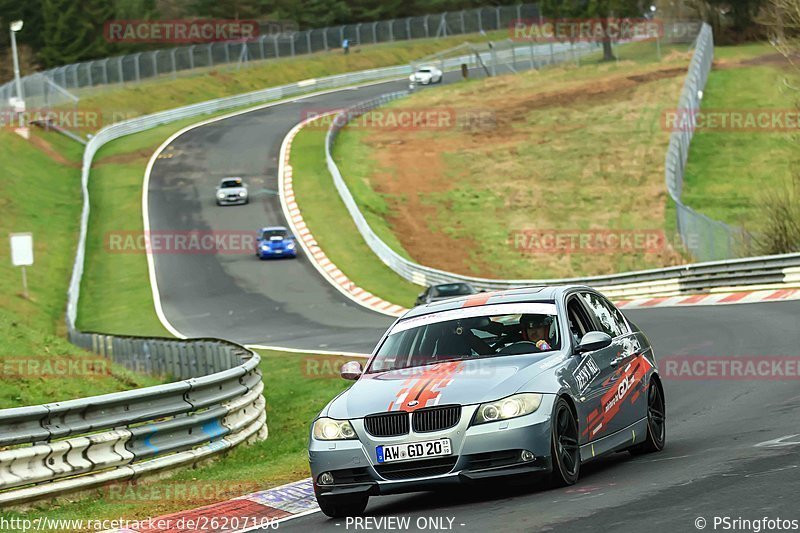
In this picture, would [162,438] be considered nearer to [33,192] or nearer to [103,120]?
[33,192]

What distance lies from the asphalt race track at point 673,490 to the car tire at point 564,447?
3.8 inches

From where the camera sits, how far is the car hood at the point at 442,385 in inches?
365

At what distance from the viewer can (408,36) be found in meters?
115

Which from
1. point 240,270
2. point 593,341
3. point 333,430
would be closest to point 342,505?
point 333,430

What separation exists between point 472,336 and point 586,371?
0.96 meters

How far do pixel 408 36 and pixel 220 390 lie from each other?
10279 centimetres

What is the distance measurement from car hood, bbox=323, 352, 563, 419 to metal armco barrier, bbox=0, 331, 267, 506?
2.87 metres

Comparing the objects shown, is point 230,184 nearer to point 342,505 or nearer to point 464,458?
point 342,505

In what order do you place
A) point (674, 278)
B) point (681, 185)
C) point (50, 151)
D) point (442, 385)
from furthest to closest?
point (50, 151)
point (681, 185)
point (674, 278)
point (442, 385)

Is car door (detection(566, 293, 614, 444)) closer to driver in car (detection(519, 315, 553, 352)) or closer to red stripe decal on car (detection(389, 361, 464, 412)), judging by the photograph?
driver in car (detection(519, 315, 553, 352))

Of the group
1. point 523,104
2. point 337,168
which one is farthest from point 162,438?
point 523,104

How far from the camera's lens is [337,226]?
53406 millimetres

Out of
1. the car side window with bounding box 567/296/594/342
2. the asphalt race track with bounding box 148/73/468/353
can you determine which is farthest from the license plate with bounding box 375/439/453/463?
the asphalt race track with bounding box 148/73/468/353

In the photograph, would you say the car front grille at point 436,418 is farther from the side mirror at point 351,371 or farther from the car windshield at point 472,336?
the side mirror at point 351,371
